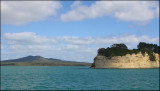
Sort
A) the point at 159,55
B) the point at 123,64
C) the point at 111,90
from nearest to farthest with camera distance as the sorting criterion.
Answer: the point at 111,90, the point at 123,64, the point at 159,55

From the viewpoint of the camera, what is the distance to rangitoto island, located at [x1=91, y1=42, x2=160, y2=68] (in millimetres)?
144875

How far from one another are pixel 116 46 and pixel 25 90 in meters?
133

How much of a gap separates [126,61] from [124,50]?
7893 millimetres

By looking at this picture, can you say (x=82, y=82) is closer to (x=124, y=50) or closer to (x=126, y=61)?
(x=126, y=61)

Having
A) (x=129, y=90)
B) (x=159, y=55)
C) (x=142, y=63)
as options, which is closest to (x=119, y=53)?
(x=142, y=63)

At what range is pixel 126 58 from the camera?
145m

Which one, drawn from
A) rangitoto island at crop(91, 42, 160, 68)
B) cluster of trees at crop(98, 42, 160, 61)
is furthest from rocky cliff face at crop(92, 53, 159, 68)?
cluster of trees at crop(98, 42, 160, 61)

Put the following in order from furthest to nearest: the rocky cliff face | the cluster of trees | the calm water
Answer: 1. the cluster of trees
2. the rocky cliff face
3. the calm water

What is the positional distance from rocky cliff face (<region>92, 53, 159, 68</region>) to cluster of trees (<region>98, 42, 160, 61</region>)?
222 cm

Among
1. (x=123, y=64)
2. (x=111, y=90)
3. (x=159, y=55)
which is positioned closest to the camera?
(x=111, y=90)

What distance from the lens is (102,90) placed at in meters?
35.2

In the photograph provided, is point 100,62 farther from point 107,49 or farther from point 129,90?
point 129,90

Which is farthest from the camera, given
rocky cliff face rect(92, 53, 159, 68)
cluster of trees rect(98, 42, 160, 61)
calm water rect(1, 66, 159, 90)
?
cluster of trees rect(98, 42, 160, 61)

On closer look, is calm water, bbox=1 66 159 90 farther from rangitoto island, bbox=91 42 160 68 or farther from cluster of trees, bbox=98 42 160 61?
cluster of trees, bbox=98 42 160 61
